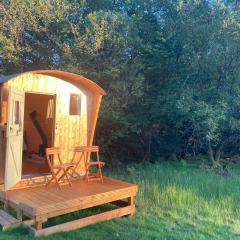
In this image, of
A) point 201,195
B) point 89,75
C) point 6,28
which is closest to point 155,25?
point 89,75

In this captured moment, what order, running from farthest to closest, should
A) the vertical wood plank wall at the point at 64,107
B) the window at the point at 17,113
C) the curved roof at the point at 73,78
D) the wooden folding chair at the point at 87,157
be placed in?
1. the wooden folding chair at the point at 87,157
2. the curved roof at the point at 73,78
3. the vertical wood plank wall at the point at 64,107
4. the window at the point at 17,113

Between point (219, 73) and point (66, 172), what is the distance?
6521mm

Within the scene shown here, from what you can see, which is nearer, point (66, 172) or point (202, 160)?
point (66, 172)

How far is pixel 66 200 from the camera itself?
5270 millimetres

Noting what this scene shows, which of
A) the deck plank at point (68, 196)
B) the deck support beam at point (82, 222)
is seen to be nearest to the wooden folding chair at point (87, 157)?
the deck plank at point (68, 196)

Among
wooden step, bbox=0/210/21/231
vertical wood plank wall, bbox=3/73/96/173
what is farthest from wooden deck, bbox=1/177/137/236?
vertical wood plank wall, bbox=3/73/96/173

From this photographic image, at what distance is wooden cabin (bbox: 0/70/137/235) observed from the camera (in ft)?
17.0

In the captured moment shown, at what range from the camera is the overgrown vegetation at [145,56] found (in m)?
9.96

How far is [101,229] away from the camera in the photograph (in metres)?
5.24

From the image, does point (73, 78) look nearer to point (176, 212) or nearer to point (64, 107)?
point (64, 107)

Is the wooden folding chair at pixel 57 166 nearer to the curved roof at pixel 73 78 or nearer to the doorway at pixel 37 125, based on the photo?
the curved roof at pixel 73 78

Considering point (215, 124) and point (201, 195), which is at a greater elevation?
point (215, 124)

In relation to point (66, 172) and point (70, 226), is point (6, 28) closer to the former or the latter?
point (66, 172)

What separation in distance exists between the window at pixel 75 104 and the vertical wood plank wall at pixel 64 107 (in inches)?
3.3
